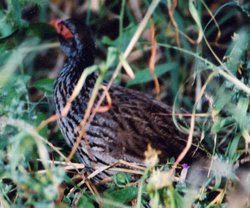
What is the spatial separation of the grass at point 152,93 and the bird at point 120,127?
0.21 ft

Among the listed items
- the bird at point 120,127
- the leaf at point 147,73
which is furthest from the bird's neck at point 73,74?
the leaf at point 147,73

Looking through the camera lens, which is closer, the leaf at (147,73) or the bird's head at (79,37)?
the bird's head at (79,37)

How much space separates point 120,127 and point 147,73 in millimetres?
565

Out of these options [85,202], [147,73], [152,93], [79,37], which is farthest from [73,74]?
[85,202]

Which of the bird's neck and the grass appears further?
the bird's neck

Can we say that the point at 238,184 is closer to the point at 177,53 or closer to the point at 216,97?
the point at 216,97

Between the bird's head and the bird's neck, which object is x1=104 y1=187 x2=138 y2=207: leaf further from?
the bird's head

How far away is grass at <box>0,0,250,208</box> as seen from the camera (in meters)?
2.27

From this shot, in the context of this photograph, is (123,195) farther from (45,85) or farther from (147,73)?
(147,73)

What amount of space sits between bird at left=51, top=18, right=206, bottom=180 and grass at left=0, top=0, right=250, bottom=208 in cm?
7

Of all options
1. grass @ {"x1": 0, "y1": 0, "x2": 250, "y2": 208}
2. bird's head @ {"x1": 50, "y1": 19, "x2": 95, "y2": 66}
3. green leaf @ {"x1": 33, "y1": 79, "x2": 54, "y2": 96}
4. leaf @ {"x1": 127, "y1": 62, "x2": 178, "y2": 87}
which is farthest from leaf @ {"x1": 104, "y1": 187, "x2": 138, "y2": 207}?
leaf @ {"x1": 127, "y1": 62, "x2": 178, "y2": 87}

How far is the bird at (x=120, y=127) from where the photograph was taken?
10.8 ft

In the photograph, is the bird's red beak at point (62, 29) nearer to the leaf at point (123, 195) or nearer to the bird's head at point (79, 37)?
the bird's head at point (79, 37)

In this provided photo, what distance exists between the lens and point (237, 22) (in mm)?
4691
